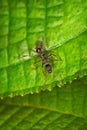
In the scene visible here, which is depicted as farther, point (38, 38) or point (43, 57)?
point (43, 57)

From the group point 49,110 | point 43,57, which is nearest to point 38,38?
point 43,57

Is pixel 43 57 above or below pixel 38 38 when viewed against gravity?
below

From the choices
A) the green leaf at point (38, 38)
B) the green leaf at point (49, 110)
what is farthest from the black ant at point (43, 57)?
the green leaf at point (49, 110)

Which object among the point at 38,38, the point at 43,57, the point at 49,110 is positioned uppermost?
the point at 38,38

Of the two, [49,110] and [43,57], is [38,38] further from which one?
[49,110]

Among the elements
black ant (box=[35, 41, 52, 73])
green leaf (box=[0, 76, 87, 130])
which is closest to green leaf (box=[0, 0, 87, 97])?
black ant (box=[35, 41, 52, 73])

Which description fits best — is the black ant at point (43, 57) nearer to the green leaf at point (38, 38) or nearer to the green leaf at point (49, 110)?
the green leaf at point (38, 38)

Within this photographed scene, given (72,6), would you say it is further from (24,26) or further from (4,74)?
(4,74)
